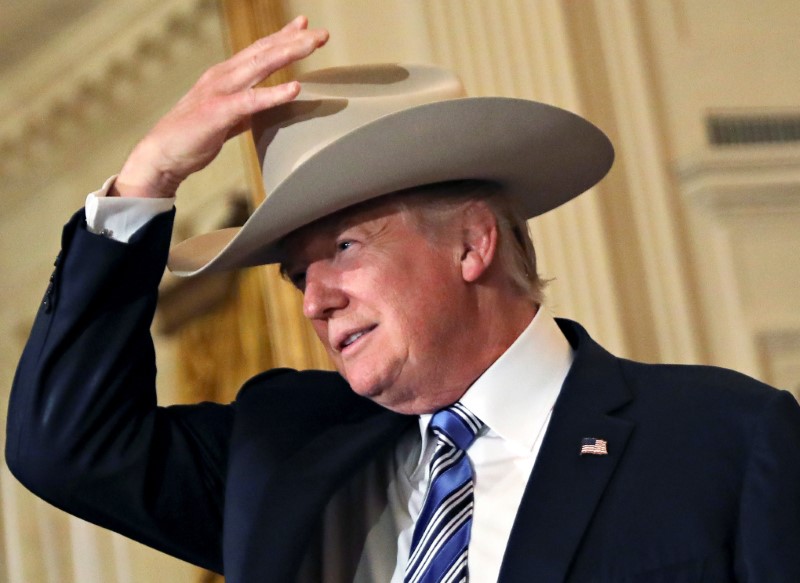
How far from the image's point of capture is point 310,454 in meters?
1.71

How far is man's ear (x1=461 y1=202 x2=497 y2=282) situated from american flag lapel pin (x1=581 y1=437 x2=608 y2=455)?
269 mm

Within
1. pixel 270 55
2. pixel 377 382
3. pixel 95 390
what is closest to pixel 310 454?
pixel 377 382

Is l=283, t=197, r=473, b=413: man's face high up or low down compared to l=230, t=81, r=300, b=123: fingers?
down

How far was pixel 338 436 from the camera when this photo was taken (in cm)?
174

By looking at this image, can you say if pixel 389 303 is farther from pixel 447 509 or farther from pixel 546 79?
pixel 546 79

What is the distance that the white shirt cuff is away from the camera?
5.33 ft

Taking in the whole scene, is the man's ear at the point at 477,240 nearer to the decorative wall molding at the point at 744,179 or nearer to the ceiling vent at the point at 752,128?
the decorative wall molding at the point at 744,179

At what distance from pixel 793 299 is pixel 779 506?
1.59 m

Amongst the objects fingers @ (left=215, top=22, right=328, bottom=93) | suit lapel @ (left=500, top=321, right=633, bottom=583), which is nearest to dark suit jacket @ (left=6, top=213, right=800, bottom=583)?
suit lapel @ (left=500, top=321, right=633, bottom=583)

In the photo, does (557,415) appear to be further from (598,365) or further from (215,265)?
(215,265)

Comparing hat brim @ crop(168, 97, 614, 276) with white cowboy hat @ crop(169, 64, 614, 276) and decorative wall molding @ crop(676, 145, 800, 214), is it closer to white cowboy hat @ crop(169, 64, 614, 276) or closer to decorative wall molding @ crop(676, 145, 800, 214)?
white cowboy hat @ crop(169, 64, 614, 276)

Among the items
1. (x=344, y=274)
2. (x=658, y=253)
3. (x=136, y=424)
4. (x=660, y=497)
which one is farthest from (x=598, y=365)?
(x=658, y=253)

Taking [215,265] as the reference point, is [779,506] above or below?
below

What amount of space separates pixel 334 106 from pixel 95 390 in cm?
47
